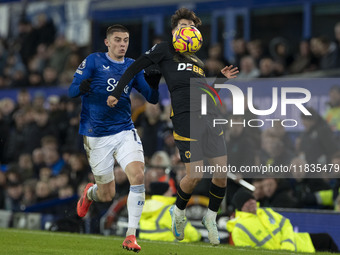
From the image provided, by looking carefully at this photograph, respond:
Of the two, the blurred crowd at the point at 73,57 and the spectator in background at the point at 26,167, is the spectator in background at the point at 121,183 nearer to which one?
the blurred crowd at the point at 73,57

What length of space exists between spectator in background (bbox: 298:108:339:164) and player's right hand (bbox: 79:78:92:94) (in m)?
4.64

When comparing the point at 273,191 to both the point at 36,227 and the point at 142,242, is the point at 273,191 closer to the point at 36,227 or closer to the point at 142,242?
the point at 142,242

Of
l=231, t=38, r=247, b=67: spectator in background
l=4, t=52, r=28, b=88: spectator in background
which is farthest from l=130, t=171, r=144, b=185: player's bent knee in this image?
l=4, t=52, r=28, b=88: spectator in background

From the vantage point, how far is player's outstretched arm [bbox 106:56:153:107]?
8719 millimetres

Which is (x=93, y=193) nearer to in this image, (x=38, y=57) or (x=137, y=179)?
(x=137, y=179)

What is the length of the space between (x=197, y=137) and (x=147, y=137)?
5.88 meters

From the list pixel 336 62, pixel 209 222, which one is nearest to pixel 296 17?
pixel 336 62

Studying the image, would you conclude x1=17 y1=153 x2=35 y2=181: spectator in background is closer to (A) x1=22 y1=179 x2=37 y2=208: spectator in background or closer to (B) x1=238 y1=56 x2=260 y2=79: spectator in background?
(A) x1=22 y1=179 x2=37 y2=208: spectator in background

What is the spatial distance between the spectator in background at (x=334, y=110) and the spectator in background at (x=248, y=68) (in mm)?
1996

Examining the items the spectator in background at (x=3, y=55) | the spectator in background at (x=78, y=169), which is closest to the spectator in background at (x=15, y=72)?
the spectator in background at (x=3, y=55)

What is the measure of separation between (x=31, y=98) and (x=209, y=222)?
34.8 ft

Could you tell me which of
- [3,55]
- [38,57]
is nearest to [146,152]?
[38,57]

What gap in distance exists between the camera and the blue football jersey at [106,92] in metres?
9.45

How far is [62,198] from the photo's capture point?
579 inches
